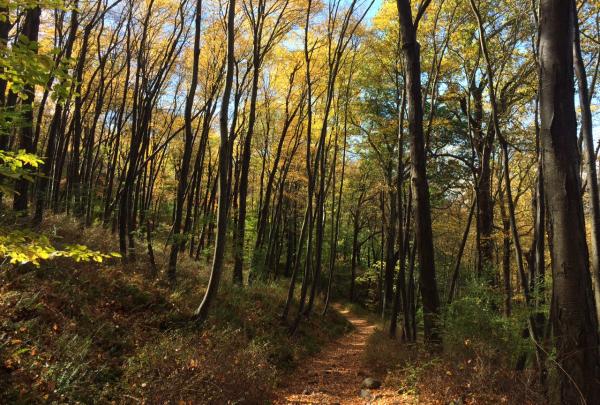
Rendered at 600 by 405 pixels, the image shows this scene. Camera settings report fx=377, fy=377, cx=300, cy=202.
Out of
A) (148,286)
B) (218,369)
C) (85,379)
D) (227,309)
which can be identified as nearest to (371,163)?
(227,309)

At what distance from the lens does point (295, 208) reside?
28391 mm

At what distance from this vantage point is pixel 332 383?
7844 millimetres

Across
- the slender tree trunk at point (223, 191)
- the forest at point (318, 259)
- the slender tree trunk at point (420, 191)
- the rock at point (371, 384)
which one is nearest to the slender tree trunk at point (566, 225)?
the forest at point (318, 259)

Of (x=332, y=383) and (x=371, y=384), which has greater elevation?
(x=371, y=384)

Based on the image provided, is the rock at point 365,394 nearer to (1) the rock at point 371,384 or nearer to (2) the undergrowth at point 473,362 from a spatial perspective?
(1) the rock at point 371,384

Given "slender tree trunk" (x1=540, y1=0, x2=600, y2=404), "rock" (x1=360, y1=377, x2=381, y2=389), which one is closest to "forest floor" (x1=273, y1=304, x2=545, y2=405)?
"rock" (x1=360, y1=377, x2=381, y2=389)

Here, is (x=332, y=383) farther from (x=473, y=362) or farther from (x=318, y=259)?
(x=318, y=259)

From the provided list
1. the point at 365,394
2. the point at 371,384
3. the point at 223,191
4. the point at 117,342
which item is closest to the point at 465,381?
the point at 365,394

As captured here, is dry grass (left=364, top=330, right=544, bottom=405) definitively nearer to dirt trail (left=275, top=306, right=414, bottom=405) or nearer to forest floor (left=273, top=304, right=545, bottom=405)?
forest floor (left=273, top=304, right=545, bottom=405)

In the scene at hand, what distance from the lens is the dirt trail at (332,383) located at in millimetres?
6430

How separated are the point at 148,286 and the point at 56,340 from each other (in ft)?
11.3

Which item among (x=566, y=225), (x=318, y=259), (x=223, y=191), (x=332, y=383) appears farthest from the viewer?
(x=318, y=259)

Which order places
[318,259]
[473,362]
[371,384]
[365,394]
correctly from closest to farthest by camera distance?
[473,362] < [365,394] < [371,384] < [318,259]

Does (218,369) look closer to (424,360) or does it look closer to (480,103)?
(424,360)
